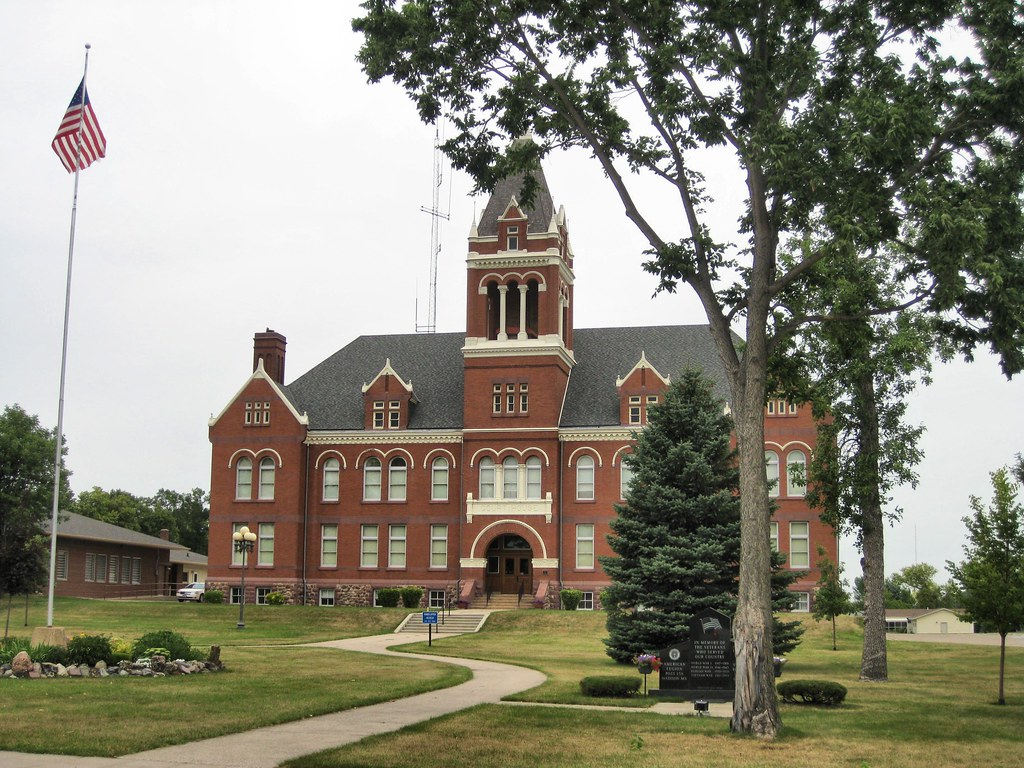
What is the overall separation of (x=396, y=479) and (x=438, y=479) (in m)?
2.30

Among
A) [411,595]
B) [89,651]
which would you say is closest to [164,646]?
[89,651]

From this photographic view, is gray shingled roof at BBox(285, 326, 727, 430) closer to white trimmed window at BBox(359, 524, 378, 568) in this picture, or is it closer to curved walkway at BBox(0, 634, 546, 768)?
white trimmed window at BBox(359, 524, 378, 568)

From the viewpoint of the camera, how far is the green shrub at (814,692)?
76.6 feet

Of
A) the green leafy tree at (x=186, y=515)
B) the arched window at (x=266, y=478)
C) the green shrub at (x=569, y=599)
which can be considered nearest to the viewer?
the green shrub at (x=569, y=599)

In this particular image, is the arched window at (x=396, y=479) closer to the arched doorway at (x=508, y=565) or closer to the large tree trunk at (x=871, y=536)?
the arched doorway at (x=508, y=565)

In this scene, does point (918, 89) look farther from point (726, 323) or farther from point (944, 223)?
point (726, 323)

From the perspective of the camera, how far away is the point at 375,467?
59.9m

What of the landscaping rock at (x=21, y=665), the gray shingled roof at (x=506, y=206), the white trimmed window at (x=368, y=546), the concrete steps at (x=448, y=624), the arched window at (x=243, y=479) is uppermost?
the gray shingled roof at (x=506, y=206)

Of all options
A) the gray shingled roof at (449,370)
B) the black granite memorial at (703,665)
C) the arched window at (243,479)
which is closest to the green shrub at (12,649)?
the black granite memorial at (703,665)

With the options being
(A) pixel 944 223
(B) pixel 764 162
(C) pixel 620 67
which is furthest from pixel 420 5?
(A) pixel 944 223

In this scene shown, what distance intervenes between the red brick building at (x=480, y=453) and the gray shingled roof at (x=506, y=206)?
0.10 meters

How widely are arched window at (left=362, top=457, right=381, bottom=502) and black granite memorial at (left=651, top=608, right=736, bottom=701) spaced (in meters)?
36.5

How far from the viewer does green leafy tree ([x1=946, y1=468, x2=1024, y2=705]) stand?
81.2 feet

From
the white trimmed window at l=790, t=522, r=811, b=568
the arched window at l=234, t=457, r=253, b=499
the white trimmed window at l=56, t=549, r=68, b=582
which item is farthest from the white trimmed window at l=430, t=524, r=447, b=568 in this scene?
the white trimmed window at l=56, t=549, r=68, b=582
